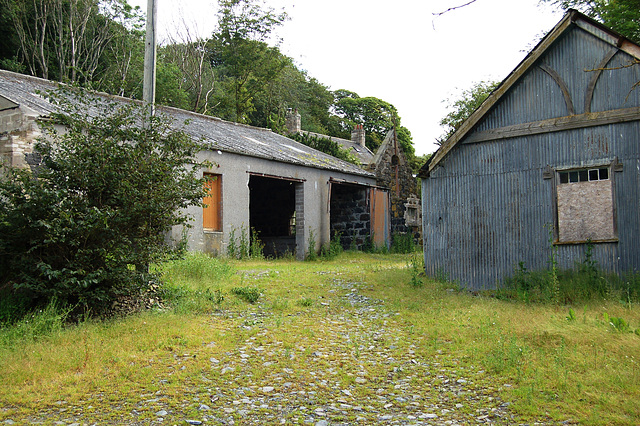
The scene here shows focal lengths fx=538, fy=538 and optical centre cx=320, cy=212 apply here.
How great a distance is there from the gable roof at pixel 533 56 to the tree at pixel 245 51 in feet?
89.3

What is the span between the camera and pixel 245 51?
1451 inches

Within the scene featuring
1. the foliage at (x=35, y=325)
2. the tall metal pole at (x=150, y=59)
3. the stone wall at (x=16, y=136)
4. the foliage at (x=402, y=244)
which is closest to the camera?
the foliage at (x=35, y=325)

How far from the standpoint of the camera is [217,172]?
1582 centimetres

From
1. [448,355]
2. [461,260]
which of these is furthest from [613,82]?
[448,355]

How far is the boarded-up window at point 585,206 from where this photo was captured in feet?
32.5

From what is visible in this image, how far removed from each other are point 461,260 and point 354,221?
1061 centimetres

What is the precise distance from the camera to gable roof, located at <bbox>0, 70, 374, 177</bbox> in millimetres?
13305

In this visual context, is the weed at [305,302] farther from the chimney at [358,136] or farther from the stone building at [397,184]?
the chimney at [358,136]

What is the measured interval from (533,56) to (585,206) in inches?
123

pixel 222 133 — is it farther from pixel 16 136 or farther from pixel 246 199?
pixel 16 136

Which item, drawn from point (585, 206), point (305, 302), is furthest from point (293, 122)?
point (305, 302)

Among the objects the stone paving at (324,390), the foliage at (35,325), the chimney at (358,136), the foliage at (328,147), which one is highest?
the chimney at (358,136)

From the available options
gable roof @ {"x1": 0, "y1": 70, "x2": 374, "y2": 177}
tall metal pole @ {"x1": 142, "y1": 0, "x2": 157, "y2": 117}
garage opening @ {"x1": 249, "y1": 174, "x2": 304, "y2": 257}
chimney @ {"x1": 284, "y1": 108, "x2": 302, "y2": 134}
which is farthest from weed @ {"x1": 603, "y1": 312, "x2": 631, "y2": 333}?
chimney @ {"x1": 284, "y1": 108, "x2": 302, "y2": 134}

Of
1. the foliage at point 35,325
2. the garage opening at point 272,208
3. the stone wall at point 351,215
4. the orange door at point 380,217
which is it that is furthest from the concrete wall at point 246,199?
the foliage at point 35,325
